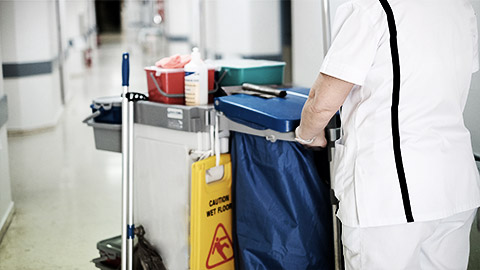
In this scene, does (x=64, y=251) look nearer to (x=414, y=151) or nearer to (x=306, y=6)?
(x=414, y=151)

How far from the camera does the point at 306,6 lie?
4.57 meters

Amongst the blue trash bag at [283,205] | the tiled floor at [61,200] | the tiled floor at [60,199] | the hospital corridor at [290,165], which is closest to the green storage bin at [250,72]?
the hospital corridor at [290,165]

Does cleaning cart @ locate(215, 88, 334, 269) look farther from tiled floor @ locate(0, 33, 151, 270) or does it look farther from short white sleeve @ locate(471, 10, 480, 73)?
tiled floor @ locate(0, 33, 151, 270)

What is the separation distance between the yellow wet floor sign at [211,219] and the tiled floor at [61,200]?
0.84m

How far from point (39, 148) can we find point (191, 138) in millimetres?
3632

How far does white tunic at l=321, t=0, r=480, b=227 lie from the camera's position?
5.00ft

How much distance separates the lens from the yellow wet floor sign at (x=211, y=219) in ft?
7.36

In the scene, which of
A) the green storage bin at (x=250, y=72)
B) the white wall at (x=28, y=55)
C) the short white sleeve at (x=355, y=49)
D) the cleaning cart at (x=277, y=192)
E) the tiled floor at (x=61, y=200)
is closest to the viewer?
the short white sleeve at (x=355, y=49)

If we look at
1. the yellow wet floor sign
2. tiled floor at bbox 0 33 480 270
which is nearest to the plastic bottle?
the yellow wet floor sign

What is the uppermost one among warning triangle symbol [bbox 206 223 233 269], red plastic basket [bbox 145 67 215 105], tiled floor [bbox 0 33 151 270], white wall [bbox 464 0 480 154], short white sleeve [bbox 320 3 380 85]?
short white sleeve [bbox 320 3 380 85]

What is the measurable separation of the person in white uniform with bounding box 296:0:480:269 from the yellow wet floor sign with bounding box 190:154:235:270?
678mm

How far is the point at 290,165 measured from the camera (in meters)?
2.10

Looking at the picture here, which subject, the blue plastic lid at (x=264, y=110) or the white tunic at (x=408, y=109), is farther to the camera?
the blue plastic lid at (x=264, y=110)

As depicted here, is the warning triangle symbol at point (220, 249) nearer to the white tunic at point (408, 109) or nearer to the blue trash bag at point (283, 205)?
the blue trash bag at point (283, 205)
